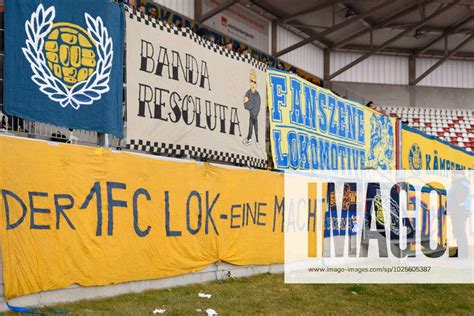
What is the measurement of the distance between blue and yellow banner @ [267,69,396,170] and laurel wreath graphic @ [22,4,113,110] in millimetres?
4405

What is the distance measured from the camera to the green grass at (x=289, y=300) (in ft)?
23.4

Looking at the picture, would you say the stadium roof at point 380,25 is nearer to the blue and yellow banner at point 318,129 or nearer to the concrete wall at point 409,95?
the concrete wall at point 409,95

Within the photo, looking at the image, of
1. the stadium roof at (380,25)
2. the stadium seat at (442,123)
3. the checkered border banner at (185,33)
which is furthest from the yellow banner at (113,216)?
the stadium seat at (442,123)

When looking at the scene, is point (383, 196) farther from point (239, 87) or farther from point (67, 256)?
point (67, 256)

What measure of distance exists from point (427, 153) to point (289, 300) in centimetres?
1417

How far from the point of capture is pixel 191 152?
9.38 m

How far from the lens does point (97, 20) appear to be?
757cm

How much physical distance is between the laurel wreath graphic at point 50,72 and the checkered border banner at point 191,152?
96 cm

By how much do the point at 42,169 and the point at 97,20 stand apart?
77.1 inches

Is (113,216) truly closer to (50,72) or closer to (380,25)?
(50,72)

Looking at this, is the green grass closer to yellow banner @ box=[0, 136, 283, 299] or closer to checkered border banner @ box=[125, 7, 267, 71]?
yellow banner @ box=[0, 136, 283, 299]

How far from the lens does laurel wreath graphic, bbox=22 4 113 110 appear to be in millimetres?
6762

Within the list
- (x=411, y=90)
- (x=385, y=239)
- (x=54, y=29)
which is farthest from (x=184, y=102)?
(x=411, y=90)

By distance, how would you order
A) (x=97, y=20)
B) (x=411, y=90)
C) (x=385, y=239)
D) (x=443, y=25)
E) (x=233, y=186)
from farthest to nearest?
(x=411, y=90)
(x=443, y=25)
(x=385, y=239)
(x=233, y=186)
(x=97, y=20)
